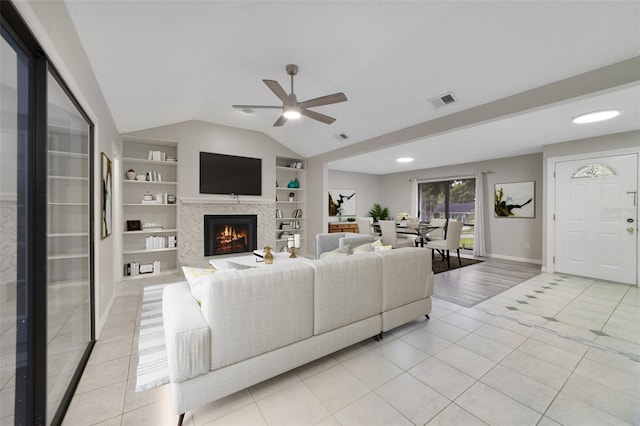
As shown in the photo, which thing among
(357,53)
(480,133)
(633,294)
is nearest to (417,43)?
(357,53)

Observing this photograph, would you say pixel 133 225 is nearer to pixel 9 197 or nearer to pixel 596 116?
pixel 9 197

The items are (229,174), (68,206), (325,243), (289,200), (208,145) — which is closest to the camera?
(68,206)

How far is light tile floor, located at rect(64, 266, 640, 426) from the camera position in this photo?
1543mm

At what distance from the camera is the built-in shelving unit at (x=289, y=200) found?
643 cm

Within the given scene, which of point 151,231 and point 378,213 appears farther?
point 378,213

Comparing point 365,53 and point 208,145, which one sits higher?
point 365,53

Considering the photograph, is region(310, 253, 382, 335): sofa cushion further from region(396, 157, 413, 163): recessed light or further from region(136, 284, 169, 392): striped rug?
region(396, 157, 413, 163): recessed light

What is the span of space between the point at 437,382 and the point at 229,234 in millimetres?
4672

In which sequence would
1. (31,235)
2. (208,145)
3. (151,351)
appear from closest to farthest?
(31,235) < (151,351) < (208,145)

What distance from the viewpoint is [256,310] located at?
1.66m

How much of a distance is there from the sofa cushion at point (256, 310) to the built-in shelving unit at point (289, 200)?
4544 mm

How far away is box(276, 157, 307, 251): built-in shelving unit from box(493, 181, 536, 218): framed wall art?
4.84 metres

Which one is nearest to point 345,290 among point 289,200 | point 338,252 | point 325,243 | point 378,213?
point 338,252

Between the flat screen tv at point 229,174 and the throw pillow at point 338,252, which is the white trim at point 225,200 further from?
the throw pillow at point 338,252
